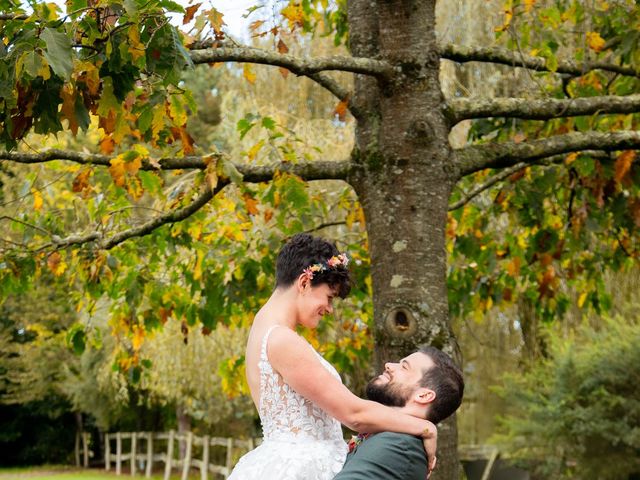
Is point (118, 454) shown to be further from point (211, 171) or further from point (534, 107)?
point (534, 107)

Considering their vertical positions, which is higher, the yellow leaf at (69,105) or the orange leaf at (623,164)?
the yellow leaf at (69,105)

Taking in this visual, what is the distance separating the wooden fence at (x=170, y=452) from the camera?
21.2 m

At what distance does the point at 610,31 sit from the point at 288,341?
5.81m

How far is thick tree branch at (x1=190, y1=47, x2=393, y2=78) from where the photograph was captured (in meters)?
4.47

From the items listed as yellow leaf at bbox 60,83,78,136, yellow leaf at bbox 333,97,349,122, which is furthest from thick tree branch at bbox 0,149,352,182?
yellow leaf at bbox 60,83,78,136

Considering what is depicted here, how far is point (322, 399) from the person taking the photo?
3316 millimetres

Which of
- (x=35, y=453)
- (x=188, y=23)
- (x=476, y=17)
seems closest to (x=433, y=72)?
(x=188, y=23)

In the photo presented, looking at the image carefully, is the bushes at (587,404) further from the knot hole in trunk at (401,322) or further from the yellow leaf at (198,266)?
the knot hole in trunk at (401,322)

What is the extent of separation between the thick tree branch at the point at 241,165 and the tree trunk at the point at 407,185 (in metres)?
0.23

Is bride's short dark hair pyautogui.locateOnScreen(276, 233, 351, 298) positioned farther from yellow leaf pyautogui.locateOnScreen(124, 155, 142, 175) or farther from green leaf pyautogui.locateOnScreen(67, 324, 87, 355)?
green leaf pyautogui.locateOnScreen(67, 324, 87, 355)

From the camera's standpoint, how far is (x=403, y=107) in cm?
505

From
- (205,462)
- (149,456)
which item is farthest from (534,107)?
(149,456)

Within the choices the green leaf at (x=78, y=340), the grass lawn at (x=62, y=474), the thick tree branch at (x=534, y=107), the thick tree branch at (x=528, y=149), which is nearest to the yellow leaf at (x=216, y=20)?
the thick tree branch at (x=534, y=107)

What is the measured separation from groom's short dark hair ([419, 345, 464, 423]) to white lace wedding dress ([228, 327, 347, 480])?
37cm
